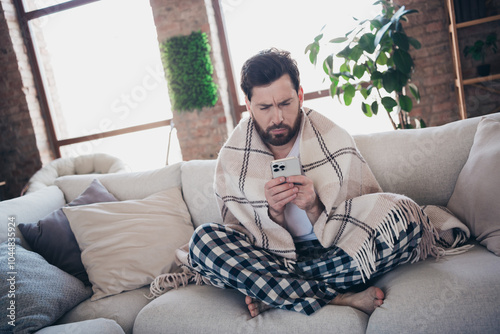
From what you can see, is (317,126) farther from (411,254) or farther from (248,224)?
(411,254)

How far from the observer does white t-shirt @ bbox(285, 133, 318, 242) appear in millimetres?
1507

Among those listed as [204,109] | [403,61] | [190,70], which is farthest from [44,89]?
[403,61]

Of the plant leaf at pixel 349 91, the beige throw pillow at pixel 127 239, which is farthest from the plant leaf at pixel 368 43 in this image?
the beige throw pillow at pixel 127 239

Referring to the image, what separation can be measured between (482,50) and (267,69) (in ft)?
7.40

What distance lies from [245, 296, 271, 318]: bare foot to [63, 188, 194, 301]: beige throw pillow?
0.50 m

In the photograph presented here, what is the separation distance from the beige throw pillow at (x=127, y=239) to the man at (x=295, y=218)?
0.21 m

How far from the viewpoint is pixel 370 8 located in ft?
10.6

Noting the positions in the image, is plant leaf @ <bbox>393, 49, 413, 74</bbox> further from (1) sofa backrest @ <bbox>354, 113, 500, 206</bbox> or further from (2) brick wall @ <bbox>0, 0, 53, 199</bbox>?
(2) brick wall @ <bbox>0, 0, 53, 199</bbox>

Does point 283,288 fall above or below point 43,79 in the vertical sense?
below

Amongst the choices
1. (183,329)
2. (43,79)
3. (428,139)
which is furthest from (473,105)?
(43,79)

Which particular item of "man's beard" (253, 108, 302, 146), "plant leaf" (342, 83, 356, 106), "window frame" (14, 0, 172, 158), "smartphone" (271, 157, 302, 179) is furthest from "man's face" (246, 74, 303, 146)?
"window frame" (14, 0, 172, 158)

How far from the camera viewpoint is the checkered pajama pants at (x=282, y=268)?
1233mm

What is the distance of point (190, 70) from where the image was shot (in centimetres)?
349

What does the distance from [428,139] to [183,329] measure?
1256 mm
